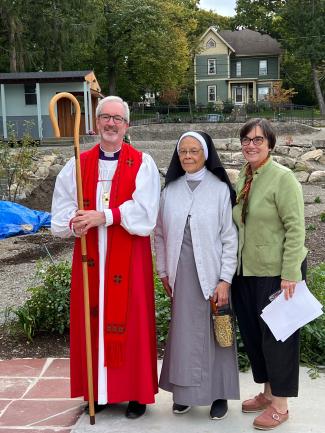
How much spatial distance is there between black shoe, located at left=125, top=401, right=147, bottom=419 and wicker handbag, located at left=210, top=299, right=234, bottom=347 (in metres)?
0.69

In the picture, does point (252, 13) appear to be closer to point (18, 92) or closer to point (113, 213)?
point (18, 92)

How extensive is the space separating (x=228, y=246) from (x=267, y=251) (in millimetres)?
238

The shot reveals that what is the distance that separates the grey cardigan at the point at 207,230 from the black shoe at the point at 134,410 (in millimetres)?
856

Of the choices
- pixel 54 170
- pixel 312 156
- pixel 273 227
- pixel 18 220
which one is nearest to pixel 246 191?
pixel 273 227

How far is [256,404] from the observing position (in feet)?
11.8

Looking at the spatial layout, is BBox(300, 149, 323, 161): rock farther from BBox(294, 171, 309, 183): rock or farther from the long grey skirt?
the long grey skirt

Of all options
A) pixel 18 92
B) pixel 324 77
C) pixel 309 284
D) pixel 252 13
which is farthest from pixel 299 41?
pixel 309 284

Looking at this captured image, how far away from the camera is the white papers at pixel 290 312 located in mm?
3252

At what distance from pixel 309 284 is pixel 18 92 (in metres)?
24.5

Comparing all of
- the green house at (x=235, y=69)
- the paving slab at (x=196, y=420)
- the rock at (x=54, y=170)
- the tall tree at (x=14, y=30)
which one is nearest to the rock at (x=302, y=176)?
the rock at (x=54, y=170)

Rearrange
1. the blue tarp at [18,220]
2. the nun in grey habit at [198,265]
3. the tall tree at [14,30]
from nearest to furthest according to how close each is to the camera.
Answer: the nun in grey habit at [198,265], the blue tarp at [18,220], the tall tree at [14,30]

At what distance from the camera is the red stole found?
11.2ft

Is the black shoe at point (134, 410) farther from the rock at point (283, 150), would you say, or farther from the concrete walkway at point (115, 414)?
the rock at point (283, 150)

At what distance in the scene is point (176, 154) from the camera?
136 inches
